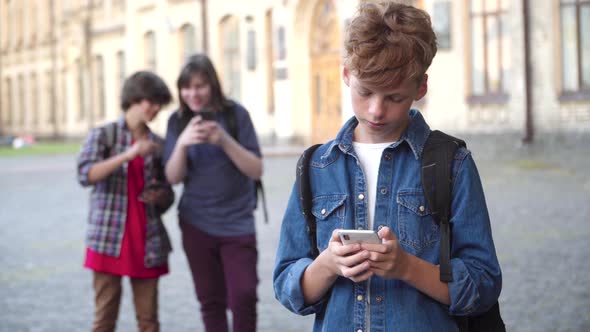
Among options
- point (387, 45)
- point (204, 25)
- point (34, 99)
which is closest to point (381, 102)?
point (387, 45)

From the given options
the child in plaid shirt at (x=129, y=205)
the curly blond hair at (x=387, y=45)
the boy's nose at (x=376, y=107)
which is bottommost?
the child in plaid shirt at (x=129, y=205)

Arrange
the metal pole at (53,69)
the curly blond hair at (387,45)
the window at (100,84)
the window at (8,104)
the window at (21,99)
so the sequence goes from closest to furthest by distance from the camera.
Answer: the curly blond hair at (387,45) < the window at (100,84) < the metal pole at (53,69) < the window at (21,99) < the window at (8,104)

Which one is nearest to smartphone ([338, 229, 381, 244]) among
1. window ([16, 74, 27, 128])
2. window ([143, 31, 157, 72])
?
window ([143, 31, 157, 72])

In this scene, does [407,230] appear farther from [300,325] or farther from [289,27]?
[289,27]

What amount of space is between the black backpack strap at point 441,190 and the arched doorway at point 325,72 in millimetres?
26333

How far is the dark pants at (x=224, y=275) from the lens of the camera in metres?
4.84

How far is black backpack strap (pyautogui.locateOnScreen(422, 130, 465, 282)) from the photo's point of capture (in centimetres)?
247

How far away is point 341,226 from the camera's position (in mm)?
2551

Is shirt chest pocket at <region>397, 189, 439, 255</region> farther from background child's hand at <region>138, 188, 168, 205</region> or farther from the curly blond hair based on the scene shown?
background child's hand at <region>138, 188, 168, 205</region>

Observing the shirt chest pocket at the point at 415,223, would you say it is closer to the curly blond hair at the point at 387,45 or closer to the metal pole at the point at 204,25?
the curly blond hair at the point at 387,45

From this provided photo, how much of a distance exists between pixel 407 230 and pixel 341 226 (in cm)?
17

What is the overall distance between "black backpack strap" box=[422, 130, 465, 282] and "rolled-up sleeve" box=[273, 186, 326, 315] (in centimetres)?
36

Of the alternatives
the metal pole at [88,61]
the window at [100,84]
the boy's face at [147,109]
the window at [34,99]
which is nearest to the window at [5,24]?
the window at [34,99]

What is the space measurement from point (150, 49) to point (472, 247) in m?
36.3
